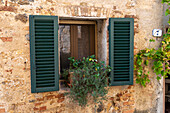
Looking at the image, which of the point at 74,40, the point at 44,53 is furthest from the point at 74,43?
the point at 44,53

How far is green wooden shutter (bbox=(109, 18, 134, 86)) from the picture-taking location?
3.27m

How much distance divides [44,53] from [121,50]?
147cm

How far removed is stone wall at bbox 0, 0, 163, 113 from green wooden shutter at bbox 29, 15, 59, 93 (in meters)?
0.17

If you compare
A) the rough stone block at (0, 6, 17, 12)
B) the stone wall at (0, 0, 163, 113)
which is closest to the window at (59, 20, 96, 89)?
the stone wall at (0, 0, 163, 113)

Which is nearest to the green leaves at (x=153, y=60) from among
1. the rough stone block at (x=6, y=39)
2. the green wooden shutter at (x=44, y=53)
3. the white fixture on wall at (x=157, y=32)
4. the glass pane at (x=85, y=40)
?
the white fixture on wall at (x=157, y=32)

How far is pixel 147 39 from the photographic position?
362 centimetres

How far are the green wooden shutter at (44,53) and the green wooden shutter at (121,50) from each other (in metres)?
1.07

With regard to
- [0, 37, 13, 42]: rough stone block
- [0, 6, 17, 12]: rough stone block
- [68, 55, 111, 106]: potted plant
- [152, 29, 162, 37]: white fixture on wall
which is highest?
[0, 6, 17, 12]: rough stone block

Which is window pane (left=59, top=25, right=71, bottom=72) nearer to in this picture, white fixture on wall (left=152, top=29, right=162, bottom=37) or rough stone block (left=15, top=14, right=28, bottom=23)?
rough stone block (left=15, top=14, right=28, bottom=23)

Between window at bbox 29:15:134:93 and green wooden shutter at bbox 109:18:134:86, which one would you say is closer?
window at bbox 29:15:134:93

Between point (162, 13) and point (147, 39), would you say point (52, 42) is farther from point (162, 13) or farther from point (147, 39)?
point (162, 13)

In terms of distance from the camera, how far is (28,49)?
9.86 ft

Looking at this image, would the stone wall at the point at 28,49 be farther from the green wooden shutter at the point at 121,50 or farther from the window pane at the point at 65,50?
the window pane at the point at 65,50

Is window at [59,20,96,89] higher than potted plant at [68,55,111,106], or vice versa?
window at [59,20,96,89]
